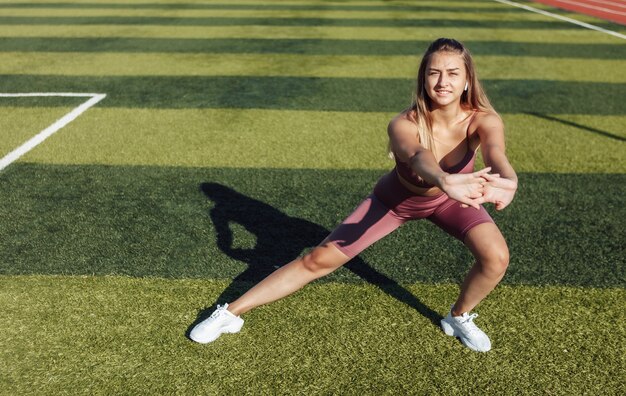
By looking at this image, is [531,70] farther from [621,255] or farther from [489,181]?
[489,181]

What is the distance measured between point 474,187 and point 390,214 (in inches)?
39.7

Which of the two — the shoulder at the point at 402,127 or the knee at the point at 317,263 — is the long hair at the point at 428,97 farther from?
the knee at the point at 317,263

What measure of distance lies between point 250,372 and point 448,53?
2.02 metres

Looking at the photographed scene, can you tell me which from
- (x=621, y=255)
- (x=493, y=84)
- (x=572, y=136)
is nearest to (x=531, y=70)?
(x=493, y=84)

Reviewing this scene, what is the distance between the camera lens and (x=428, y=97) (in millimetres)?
3262

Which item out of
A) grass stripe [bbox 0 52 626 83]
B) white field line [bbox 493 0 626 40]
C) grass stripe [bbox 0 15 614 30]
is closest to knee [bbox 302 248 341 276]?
grass stripe [bbox 0 52 626 83]

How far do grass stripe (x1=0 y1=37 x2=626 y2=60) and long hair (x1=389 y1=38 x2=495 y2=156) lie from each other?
783 cm

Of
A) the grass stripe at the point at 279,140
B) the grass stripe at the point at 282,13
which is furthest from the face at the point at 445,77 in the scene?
the grass stripe at the point at 282,13

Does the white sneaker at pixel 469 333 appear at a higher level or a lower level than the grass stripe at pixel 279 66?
lower

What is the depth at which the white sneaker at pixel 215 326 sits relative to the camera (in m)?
3.41

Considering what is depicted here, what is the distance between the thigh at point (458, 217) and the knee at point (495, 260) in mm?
165

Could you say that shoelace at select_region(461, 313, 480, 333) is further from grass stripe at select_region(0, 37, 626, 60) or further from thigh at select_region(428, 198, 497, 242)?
grass stripe at select_region(0, 37, 626, 60)

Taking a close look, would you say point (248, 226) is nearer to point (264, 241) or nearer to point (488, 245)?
point (264, 241)

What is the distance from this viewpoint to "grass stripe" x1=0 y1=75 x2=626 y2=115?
26.1ft
